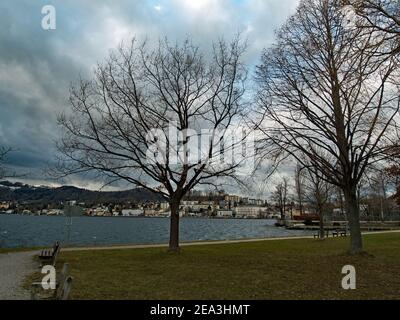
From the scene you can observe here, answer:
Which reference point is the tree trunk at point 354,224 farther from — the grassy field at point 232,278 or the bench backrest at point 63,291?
the bench backrest at point 63,291

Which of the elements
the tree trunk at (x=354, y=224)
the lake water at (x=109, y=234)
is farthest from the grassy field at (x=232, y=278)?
the lake water at (x=109, y=234)

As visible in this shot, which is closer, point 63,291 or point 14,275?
point 63,291

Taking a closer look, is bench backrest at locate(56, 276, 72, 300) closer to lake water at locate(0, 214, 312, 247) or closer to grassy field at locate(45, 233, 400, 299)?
grassy field at locate(45, 233, 400, 299)

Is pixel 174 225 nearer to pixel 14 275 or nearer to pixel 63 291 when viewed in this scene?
pixel 14 275

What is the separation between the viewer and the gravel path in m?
11.3

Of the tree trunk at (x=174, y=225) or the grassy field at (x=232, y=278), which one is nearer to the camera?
the grassy field at (x=232, y=278)

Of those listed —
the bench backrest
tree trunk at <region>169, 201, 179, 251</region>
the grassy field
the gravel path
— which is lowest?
the gravel path

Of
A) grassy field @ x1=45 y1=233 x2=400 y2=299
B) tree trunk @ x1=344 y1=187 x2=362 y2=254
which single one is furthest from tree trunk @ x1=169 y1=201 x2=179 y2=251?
tree trunk @ x1=344 y1=187 x2=362 y2=254

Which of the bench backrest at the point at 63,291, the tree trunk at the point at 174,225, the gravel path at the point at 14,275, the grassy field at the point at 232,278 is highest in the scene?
the tree trunk at the point at 174,225

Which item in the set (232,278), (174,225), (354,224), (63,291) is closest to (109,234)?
(174,225)

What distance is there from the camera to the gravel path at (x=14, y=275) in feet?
37.1

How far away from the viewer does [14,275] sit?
50.0 feet
